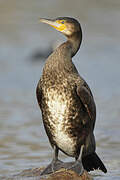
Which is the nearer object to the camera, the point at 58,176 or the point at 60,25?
the point at 58,176

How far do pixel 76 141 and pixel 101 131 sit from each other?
341 cm

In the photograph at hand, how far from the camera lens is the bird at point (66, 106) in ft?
20.0

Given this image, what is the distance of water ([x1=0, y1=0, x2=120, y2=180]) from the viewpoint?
8336mm

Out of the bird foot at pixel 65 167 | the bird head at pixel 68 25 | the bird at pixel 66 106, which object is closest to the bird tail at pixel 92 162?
the bird at pixel 66 106

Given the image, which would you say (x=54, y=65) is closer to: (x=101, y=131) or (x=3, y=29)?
(x=101, y=131)

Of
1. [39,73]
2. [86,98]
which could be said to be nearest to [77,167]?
[86,98]

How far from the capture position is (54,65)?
6.26 m

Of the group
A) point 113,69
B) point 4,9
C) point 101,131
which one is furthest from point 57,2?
point 101,131

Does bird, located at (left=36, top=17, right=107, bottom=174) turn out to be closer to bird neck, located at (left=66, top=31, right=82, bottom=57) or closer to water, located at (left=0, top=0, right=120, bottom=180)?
bird neck, located at (left=66, top=31, right=82, bottom=57)

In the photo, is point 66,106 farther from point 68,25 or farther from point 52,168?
point 68,25

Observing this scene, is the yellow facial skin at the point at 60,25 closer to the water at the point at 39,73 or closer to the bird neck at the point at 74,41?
the bird neck at the point at 74,41

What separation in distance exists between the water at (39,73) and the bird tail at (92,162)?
0.32 metres

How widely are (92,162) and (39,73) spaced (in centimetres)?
881

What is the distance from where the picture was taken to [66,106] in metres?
6.10
